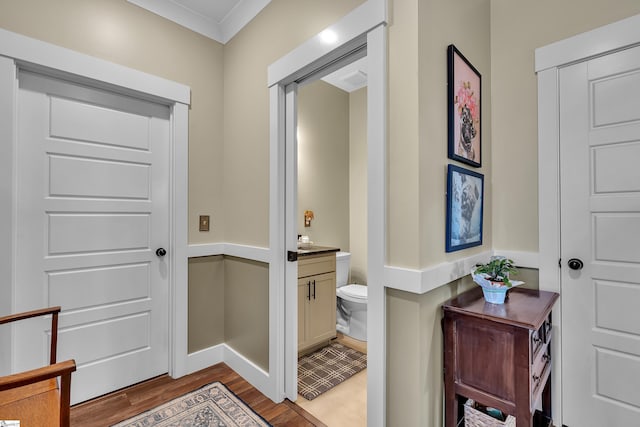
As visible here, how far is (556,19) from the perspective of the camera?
167cm

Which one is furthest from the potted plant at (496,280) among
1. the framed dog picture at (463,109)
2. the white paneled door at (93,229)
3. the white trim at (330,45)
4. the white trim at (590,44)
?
the white paneled door at (93,229)

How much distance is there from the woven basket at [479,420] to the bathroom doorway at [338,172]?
4.55 feet

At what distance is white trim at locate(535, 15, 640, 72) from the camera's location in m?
1.46

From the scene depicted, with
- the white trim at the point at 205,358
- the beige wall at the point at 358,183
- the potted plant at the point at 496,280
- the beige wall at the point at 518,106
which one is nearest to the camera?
the potted plant at the point at 496,280

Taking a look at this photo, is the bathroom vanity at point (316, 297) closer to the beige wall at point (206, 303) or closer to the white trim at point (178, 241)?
the beige wall at point (206, 303)

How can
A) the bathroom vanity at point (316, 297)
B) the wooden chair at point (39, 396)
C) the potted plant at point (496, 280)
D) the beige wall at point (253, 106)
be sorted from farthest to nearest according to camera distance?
the bathroom vanity at point (316, 297), the beige wall at point (253, 106), the potted plant at point (496, 280), the wooden chair at point (39, 396)

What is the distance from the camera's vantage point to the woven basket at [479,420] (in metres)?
1.34

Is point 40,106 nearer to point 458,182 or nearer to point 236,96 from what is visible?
point 236,96

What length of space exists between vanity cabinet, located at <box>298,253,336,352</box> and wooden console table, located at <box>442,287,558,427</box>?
1.32m

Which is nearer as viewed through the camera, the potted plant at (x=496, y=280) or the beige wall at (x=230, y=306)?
the potted plant at (x=496, y=280)

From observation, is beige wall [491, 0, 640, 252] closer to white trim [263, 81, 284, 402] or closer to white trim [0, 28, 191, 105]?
white trim [263, 81, 284, 402]

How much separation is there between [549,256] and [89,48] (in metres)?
2.95

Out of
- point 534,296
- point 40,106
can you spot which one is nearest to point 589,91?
point 534,296

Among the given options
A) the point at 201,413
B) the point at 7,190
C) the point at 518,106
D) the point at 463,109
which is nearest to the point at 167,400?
the point at 201,413
